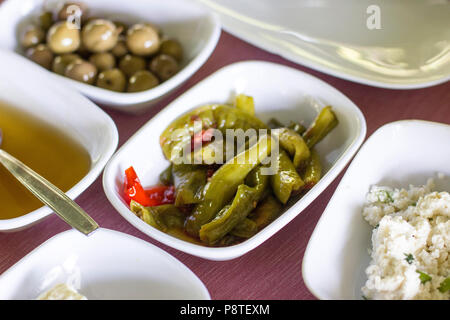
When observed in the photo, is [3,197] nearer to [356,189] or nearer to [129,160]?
[129,160]

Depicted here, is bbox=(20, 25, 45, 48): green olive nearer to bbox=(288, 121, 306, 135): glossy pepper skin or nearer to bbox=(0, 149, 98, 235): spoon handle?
bbox=(0, 149, 98, 235): spoon handle

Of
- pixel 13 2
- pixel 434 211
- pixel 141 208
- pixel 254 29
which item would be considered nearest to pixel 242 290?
pixel 141 208

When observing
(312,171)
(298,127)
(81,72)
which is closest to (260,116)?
(298,127)

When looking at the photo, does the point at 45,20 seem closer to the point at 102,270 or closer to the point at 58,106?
the point at 58,106

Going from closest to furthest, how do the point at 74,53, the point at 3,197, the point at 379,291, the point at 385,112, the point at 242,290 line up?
→ the point at 379,291 → the point at 242,290 → the point at 3,197 → the point at 385,112 → the point at 74,53

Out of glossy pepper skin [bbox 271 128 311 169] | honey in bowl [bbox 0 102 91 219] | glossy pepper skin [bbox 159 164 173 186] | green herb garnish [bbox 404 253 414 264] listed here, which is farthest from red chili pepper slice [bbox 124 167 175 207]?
green herb garnish [bbox 404 253 414 264]

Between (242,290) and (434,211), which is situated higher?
(434,211)
